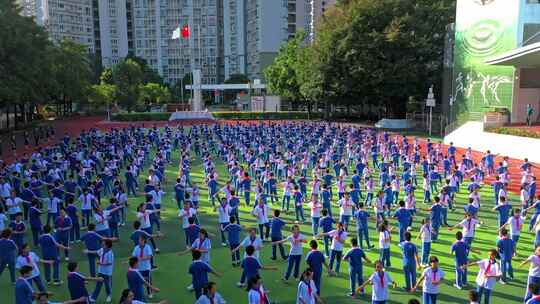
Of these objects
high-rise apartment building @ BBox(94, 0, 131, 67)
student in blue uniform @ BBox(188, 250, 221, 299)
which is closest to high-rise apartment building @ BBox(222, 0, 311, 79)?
high-rise apartment building @ BBox(94, 0, 131, 67)

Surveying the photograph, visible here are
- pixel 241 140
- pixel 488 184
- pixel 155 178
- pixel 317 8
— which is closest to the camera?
pixel 155 178

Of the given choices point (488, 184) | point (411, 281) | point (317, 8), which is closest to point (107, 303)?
point (411, 281)

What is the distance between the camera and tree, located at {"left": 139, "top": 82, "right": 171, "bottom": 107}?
227ft

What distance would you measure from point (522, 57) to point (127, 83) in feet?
159

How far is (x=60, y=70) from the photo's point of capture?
163 ft

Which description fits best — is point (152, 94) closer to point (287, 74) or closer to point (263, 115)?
point (263, 115)

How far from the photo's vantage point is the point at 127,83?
62031 mm

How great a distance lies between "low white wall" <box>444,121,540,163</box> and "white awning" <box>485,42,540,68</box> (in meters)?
4.38

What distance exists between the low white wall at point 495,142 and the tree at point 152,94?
48.1m

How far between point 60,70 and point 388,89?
34389mm

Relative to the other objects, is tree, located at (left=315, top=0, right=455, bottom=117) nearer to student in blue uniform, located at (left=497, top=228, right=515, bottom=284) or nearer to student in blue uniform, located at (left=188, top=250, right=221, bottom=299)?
student in blue uniform, located at (left=497, top=228, right=515, bottom=284)

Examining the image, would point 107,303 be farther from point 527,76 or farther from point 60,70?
point 60,70

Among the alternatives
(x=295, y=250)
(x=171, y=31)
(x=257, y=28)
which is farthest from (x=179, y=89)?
(x=295, y=250)

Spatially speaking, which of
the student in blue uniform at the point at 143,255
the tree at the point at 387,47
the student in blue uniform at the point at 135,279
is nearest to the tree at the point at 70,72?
the tree at the point at 387,47
